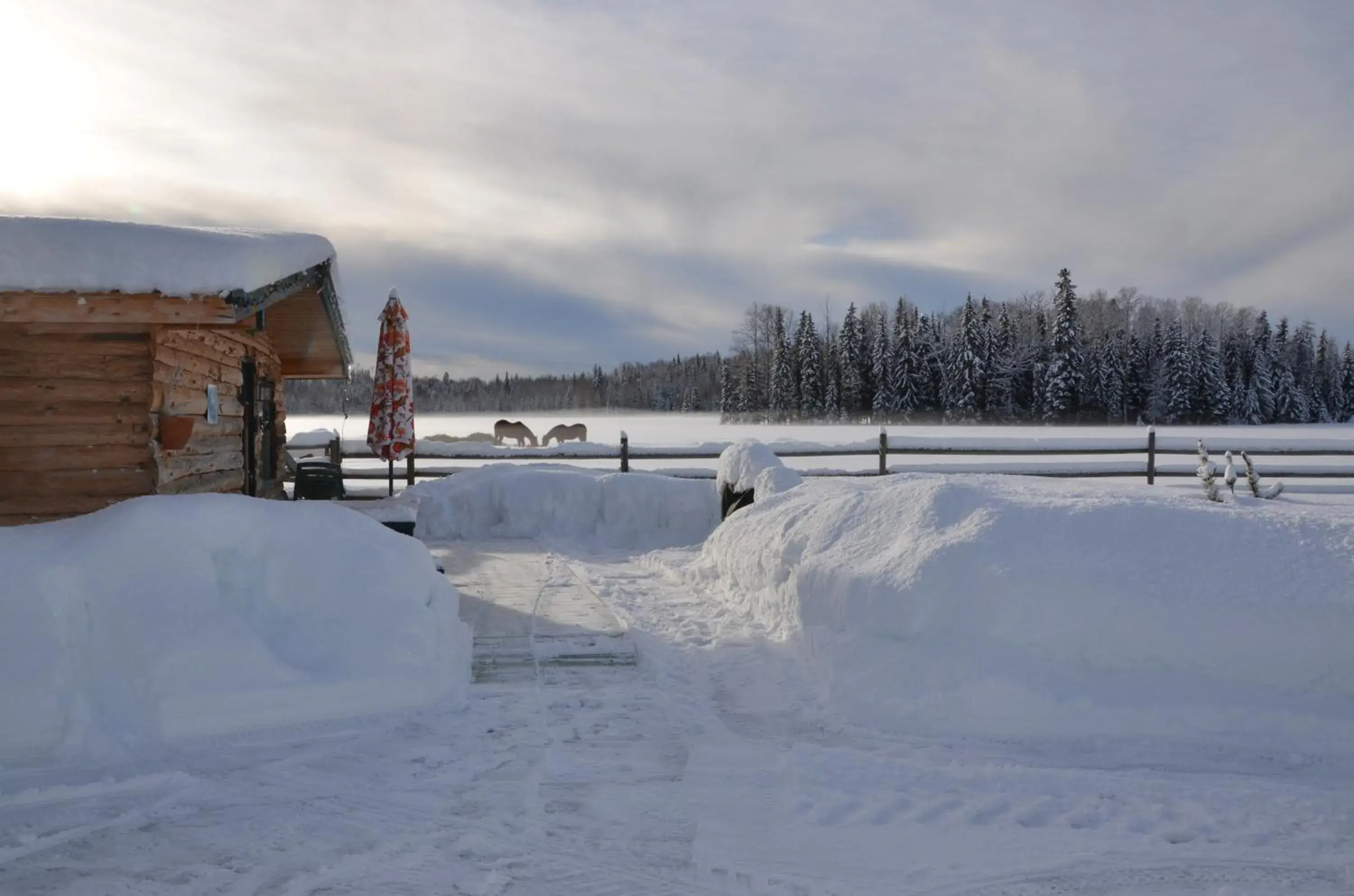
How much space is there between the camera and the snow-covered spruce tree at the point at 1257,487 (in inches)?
431

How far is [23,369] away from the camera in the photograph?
6.49 m

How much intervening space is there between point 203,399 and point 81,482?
5.32 feet

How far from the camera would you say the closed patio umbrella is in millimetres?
11984

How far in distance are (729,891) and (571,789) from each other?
3.60 feet

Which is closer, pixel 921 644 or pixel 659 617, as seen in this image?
pixel 921 644

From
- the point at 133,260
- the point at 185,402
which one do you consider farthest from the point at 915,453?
the point at 133,260

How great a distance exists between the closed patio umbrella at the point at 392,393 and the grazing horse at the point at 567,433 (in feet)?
44.7

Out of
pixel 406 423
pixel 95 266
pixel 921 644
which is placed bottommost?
pixel 921 644

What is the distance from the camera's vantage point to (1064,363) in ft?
150

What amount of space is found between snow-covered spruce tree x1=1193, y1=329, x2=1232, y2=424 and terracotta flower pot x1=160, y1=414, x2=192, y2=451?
52.7 m

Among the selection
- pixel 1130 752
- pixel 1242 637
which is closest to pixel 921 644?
pixel 1130 752

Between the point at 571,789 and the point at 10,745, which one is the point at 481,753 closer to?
the point at 571,789

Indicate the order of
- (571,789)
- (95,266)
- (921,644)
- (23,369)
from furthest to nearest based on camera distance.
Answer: (23,369)
(95,266)
(921,644)
(571,789)

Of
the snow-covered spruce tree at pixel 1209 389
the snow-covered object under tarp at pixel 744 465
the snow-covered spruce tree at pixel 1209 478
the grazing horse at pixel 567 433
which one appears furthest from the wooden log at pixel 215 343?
the snow-covered spruce tree at pixel 1209 389
